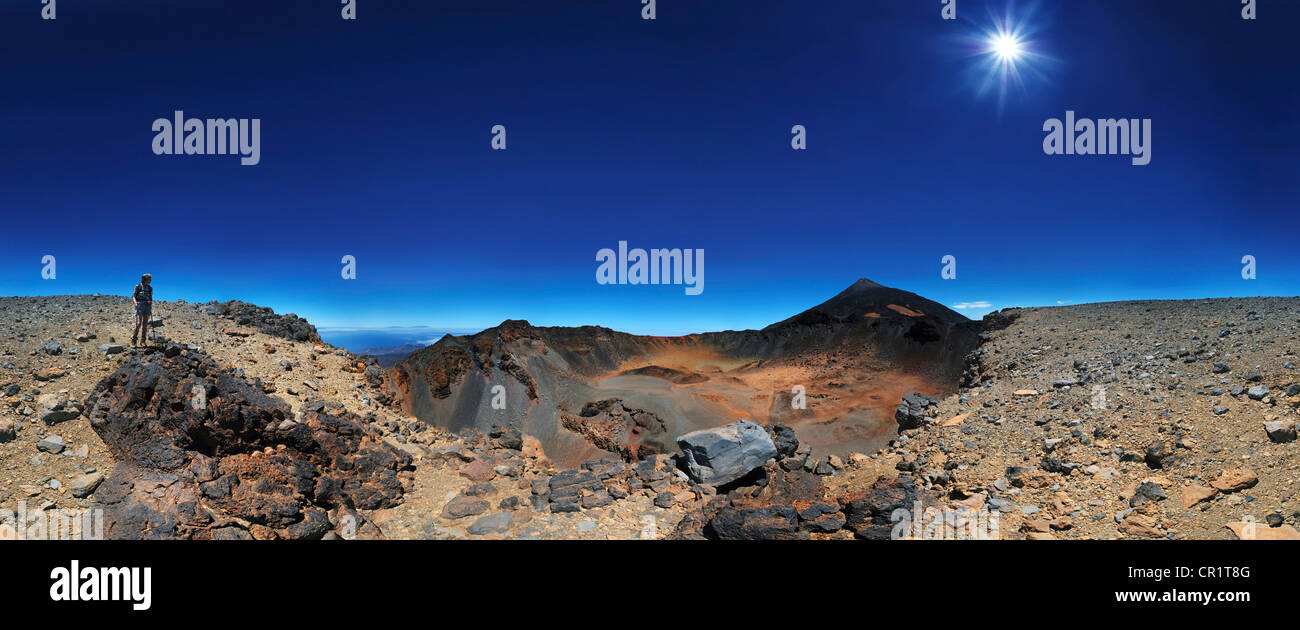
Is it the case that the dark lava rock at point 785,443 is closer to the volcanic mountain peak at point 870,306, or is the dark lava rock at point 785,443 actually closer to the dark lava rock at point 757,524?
the dark lava rock at point 757,524

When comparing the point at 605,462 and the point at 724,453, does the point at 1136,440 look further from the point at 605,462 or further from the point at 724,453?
the point at 605,462

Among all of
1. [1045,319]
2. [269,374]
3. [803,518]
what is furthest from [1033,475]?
[1045,319]

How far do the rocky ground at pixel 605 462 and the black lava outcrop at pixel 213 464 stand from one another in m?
0.04

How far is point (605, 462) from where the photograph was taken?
15.9 meters

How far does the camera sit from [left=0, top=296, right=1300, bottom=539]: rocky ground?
801 centimetres

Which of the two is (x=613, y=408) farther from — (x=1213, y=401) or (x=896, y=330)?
(x=896, y=330)

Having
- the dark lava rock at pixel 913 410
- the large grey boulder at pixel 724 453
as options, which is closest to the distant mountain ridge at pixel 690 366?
the dark lava rock at pixel 913 410

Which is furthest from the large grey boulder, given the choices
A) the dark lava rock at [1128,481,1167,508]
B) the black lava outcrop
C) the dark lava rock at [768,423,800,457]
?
the black lava outcrop

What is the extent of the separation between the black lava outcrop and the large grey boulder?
7.71 meters

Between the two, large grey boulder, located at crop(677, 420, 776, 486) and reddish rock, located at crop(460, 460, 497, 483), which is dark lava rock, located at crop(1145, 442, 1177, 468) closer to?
large grey boulder, located at crop(677, 420, 776, 486)

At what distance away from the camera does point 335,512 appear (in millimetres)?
10688

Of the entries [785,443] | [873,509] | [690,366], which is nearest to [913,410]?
[785,443]

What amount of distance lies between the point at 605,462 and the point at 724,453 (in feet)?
13.3

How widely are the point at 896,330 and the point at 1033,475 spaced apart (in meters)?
46.6
